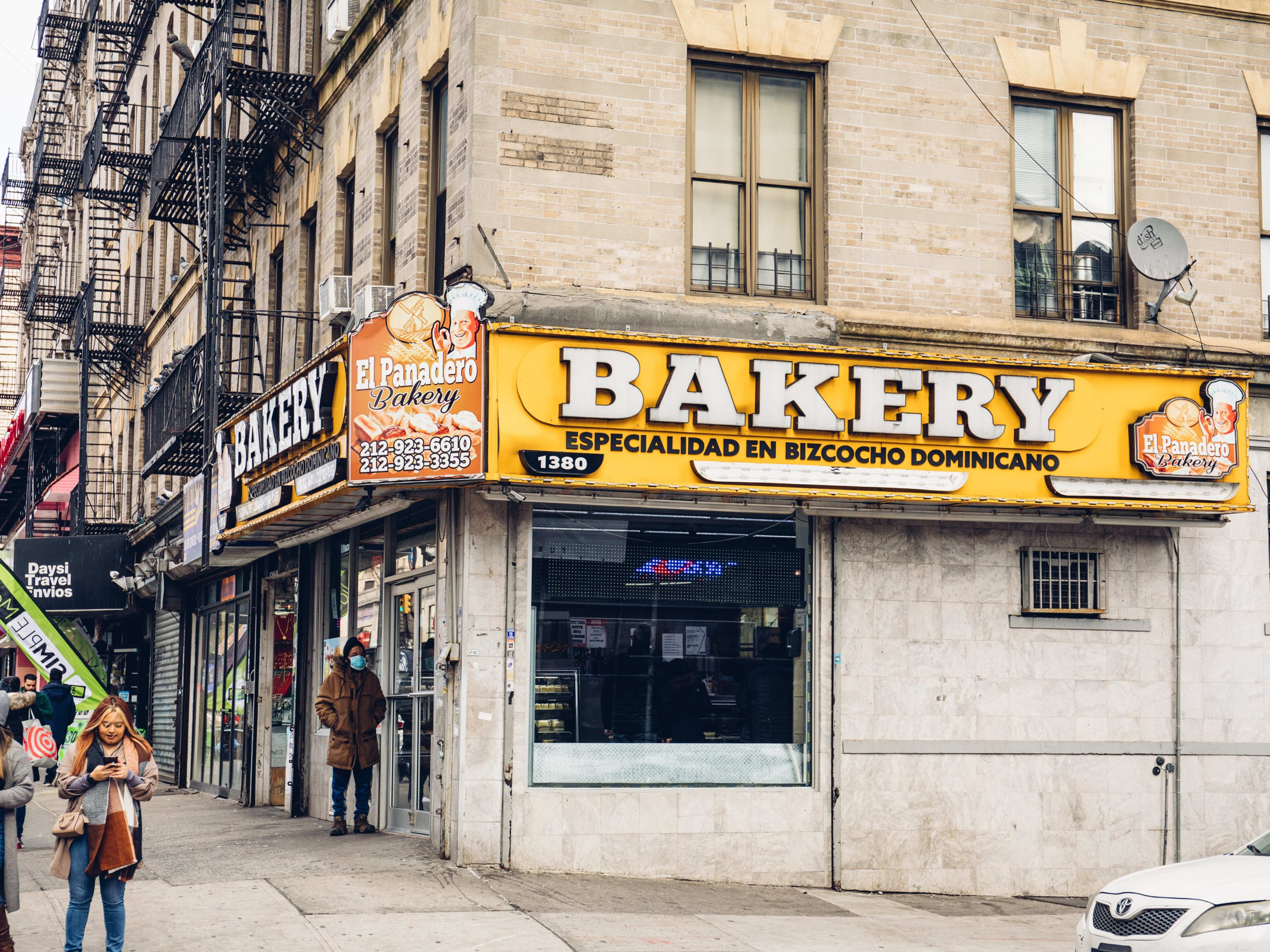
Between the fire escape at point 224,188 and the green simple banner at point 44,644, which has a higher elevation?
the fire escape at point 224,188

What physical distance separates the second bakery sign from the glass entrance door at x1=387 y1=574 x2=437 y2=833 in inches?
71.7

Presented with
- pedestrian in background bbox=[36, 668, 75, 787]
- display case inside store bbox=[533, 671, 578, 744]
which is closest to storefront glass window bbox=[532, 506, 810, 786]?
display case inside store bbox=[533, 671, 578, 744]

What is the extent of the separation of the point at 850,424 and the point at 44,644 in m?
11.4

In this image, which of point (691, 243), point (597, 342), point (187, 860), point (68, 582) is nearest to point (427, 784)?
point (187, 860)

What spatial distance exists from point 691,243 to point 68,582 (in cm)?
1656

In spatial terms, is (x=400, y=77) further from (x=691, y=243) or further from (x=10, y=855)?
(x=10, y=855)

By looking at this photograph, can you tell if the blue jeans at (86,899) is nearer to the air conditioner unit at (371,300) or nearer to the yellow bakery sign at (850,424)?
the yellow bakery sign at (850,424)

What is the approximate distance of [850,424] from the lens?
42.6ft

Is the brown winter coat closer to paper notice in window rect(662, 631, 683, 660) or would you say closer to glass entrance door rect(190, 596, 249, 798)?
paper notice in window rect(662, 631, 683, 660)

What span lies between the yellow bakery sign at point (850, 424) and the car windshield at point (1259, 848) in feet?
13.2

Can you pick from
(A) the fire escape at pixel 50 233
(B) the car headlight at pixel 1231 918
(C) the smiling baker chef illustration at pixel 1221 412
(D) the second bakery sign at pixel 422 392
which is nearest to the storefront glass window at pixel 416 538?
(D) the second bakery sign at pixel 422 392

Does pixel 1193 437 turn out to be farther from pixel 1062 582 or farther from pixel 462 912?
pixel 462 912

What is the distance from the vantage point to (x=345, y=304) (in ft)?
52.5

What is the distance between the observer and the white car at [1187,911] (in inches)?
329
